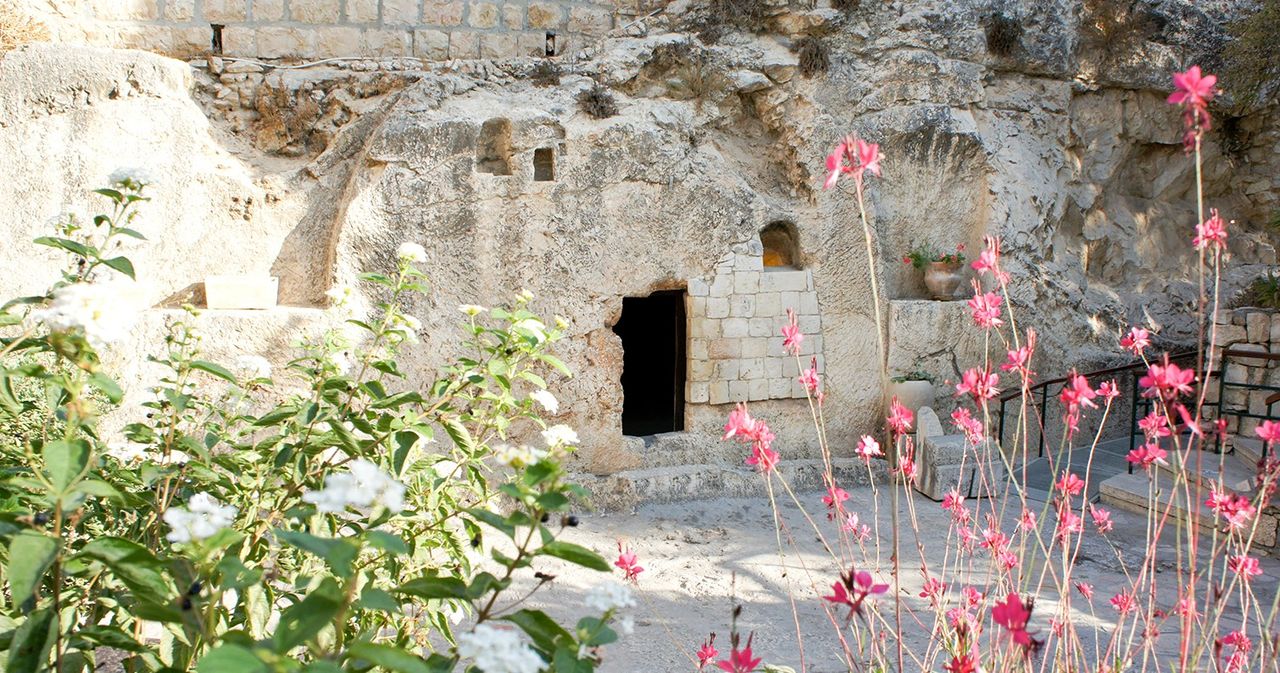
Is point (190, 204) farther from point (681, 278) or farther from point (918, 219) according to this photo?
point (918, 219)

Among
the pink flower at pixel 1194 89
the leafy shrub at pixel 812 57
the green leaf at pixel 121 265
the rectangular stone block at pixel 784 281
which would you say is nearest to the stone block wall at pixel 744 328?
the rectangular stone block at pixel 784 281

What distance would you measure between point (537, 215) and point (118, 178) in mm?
5834

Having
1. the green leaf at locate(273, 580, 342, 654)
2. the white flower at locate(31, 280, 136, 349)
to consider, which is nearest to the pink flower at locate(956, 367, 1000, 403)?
the green leaf at locate(273, 580, 342, 654)

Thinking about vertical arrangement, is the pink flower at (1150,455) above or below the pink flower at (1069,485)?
above

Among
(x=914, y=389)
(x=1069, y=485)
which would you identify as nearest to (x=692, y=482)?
(x=914, y=389)

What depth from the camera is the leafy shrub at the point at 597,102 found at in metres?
8.71

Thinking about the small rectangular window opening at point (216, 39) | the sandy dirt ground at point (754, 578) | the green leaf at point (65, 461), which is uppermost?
the small rectangular window opening at point (216, 39)

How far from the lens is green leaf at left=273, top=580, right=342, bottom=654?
1.70m

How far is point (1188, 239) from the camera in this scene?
1194 centimetres

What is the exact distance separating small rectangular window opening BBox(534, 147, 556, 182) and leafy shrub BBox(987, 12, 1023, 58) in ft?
15.5

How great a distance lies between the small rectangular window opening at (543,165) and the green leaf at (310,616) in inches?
276

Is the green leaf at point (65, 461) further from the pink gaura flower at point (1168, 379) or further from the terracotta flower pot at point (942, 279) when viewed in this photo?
the terracotta flower pot at point (942, 279)

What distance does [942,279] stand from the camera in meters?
9.72

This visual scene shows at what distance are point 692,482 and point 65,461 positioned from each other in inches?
274
